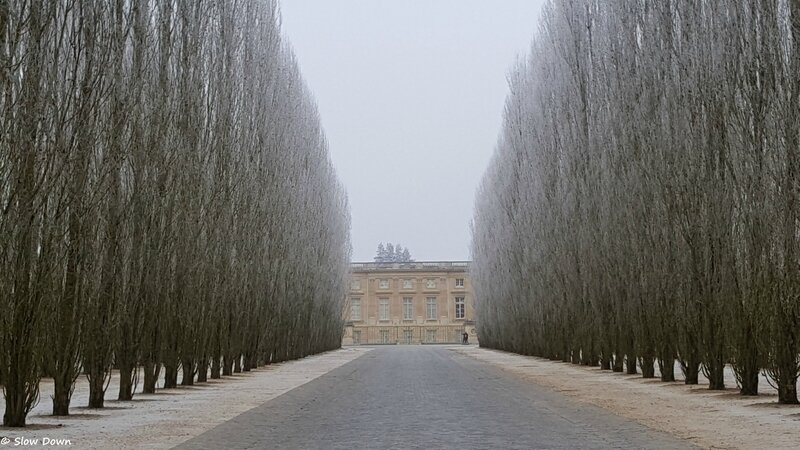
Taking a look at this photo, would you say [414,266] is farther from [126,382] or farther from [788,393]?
[788,393]

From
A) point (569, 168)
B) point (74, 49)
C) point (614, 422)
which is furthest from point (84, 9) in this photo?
point (569, 168)

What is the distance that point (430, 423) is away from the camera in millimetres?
8586

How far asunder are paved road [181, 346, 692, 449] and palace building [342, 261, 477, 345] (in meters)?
76.8

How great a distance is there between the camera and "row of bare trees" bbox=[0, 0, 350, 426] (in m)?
8.24

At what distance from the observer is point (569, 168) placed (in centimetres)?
2394

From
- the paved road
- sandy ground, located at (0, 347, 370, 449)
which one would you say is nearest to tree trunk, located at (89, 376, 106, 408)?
sandy ground, located at (0, 347, 370, 449)

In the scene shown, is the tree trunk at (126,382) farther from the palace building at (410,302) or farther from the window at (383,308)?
the window at (383,308)

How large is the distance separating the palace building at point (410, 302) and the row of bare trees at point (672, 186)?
62.0 metres

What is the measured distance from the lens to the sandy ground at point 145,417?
25.1 ft

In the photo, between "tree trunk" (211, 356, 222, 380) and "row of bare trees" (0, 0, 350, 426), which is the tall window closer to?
"row of bare trees" (0, 0, 350, 426)

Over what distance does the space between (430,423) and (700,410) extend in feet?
11.7

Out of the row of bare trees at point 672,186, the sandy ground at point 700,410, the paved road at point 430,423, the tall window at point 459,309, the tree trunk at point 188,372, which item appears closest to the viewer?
the paved road at point 430,423

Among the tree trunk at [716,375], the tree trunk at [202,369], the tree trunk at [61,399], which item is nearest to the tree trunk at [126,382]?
the tree trunk at [61,399]

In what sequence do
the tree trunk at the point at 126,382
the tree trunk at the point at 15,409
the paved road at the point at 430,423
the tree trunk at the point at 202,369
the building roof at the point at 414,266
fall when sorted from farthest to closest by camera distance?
1. the building roof at the point at 414,266
2. the tree trunk at the point at 202,369
3. the tree trunk at the point at 126,382
4. the tree trunk at the point at 15,409
5. the paved road at the point at 430,423
